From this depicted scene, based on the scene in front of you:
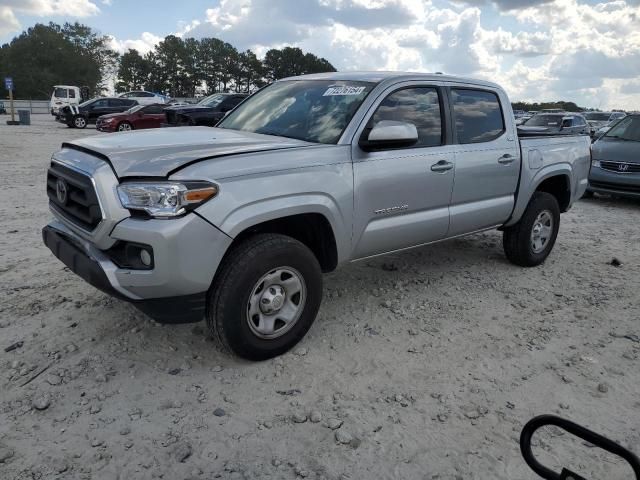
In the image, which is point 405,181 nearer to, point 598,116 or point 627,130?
point 627,130

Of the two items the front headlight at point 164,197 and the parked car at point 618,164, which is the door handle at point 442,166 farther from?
the parked car at point 618,164

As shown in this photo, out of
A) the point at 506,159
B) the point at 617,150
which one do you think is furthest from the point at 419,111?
the point at 617,150

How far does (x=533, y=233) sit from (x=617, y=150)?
5.40m

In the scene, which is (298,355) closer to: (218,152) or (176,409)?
(176,409)

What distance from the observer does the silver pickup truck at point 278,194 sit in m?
2.79

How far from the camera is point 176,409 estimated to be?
2.84m

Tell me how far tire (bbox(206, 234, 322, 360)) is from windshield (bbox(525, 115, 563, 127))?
14.0 m

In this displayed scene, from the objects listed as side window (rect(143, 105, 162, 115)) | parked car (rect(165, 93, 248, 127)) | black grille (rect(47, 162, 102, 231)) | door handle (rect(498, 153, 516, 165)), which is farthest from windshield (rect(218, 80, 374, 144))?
side window (rect(143, 105, 162, 115))

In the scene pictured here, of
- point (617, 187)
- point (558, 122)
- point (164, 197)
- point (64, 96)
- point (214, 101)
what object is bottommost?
point (617, 187)

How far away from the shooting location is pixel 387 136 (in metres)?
3.41

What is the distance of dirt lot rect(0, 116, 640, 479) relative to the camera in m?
2.48

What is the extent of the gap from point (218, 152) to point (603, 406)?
2.66m

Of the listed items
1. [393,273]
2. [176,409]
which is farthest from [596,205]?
[176,409]

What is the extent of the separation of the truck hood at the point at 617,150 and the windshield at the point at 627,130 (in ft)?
0.63
